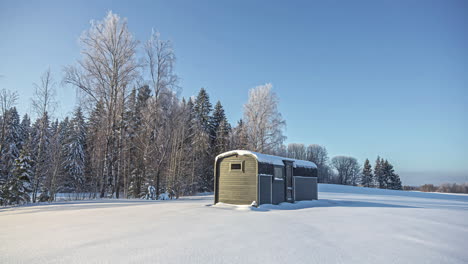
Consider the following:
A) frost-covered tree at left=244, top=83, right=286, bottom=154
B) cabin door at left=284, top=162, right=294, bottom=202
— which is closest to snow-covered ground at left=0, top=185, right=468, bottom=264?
cabin door at left=284, top=162, right=294, bottom=202

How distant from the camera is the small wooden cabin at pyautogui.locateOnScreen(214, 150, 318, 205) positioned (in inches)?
466

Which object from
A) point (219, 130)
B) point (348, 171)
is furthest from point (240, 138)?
point (348, 171)

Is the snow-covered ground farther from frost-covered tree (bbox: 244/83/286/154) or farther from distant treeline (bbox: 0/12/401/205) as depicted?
frost-covered tree (bbox: 244/83/286/154)

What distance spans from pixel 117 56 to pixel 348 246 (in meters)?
16.8

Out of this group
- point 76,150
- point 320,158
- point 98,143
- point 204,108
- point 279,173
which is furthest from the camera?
point 320,158

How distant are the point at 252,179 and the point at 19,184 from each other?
1209 centimetres

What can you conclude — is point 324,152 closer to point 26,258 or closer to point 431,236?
point 431,236

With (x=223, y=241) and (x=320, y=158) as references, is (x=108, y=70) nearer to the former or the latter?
(x=223, y=241)

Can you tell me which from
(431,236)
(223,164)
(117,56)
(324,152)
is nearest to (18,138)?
(117,56)

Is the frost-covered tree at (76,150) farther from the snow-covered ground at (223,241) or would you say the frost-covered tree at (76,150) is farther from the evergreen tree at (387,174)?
the evergreen tree at (387,174)

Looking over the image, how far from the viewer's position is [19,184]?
1352cm

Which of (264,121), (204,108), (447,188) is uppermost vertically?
(204,108)

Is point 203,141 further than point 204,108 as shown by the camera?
No

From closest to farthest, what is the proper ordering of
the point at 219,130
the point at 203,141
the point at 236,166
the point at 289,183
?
the point at 236,166 < the point at 289,183 < the point at 203,141 < the point at 219,130
